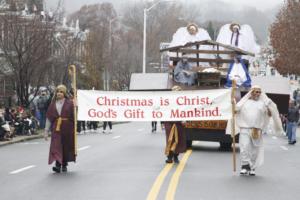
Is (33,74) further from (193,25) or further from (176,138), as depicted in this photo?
(176,138)

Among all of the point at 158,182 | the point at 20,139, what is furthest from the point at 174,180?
the point at 20,139

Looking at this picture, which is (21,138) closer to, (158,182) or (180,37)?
(180,37)

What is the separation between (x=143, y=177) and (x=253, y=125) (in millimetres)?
2382

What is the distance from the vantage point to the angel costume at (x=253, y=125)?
14.8 meters

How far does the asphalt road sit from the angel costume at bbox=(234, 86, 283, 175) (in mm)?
363

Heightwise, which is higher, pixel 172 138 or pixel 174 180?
pixel 172 138

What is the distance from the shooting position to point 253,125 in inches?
583

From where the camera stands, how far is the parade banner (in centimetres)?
1650

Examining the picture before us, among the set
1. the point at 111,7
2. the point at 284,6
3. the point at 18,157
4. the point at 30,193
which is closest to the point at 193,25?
the point at 18,157

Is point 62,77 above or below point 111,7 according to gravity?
below

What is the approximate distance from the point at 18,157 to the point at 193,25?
7.74 m

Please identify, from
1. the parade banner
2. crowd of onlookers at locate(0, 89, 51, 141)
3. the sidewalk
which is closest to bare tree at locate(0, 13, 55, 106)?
crowd of onlookers at locate(0, 89, 51, 141)

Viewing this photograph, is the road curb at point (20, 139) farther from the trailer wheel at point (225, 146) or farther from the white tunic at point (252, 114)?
the white tunic at point (252, 114)

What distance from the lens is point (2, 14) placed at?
127 ft
